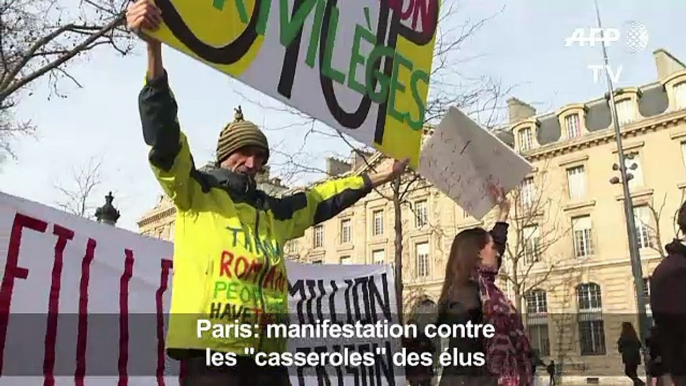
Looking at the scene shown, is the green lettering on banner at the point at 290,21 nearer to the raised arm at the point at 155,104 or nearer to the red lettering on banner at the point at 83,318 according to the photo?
the raised arm at the point at 155,104

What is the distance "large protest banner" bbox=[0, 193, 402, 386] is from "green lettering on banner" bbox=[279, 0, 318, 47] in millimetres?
2119

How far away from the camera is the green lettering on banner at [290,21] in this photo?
264 cm

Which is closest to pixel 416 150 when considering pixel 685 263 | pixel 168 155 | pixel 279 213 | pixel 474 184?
pixel 474 184

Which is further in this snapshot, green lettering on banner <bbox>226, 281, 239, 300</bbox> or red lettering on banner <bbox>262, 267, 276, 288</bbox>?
red lettering on banner <bbox>262, 267, 276, 288</bbox>

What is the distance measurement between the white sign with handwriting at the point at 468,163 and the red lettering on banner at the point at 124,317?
83.5 inches

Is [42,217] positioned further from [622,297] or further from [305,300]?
[622,297]

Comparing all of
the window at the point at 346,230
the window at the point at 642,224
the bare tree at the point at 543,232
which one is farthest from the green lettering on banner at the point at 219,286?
the window at the point at 346,230

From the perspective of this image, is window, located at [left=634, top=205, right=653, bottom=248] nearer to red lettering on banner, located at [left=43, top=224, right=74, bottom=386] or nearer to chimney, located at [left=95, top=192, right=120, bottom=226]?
chimney, located at [left=95, top=192, right=120, bottom=226]

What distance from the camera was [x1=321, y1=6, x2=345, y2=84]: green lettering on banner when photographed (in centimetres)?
289

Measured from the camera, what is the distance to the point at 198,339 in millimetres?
2008

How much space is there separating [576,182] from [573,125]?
3.87 meters

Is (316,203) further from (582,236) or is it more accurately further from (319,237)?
(319,237)

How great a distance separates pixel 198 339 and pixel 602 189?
112ft

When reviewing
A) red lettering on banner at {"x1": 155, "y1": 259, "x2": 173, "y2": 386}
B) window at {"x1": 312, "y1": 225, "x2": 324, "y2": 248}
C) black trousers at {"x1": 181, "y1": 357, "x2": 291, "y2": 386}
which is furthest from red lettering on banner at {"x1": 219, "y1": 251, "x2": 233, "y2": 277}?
window at {"x1": 312, "y1": 225, "x2": 324, "y2": 248}
